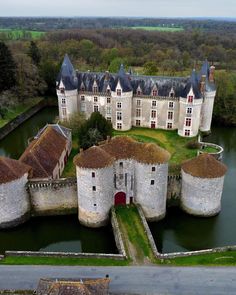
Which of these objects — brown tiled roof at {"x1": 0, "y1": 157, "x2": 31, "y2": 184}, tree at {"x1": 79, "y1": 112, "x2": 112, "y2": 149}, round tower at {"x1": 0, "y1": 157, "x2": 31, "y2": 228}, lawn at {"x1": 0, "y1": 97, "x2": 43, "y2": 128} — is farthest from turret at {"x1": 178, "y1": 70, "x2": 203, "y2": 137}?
lawn at {"x1": 0, "y1": 97, "x2": 43, "y2": 128}

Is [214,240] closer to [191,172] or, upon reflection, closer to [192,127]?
[191,172]

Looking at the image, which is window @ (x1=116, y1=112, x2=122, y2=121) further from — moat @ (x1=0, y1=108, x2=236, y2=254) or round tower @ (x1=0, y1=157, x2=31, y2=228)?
round tower @ (x1=0, y1=157, x2=31, y2=228)

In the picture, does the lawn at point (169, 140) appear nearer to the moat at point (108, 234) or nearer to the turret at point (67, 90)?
the turret at point (67, 90)

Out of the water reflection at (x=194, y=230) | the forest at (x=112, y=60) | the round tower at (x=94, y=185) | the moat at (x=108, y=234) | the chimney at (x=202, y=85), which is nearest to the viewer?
the round tower at (x=94, y=185)

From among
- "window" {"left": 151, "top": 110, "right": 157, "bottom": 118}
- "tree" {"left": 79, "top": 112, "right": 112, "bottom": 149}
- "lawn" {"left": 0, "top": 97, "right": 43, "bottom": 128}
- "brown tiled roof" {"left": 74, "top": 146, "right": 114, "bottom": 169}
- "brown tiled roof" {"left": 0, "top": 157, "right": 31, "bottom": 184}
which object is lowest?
"lawn" {"left": 0, "top": 97, "right": 43, "bottom": 128}

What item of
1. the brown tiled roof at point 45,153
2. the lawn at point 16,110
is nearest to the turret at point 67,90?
the lawn at point 16,110

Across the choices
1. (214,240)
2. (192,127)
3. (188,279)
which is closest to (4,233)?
(188,279)

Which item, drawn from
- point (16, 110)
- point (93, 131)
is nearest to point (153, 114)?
point (93, 131)
